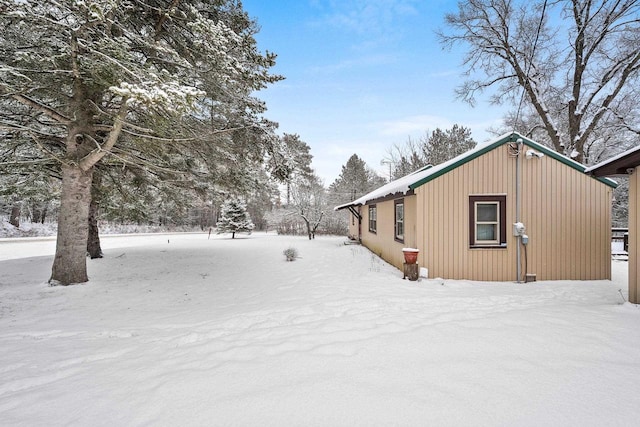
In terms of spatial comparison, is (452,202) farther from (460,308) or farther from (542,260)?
(460,308)

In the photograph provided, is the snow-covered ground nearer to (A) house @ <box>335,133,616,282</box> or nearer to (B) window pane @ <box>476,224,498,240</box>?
(A) house @ <box>335,133,616,282</box>

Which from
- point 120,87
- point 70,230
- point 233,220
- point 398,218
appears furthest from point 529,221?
point 233,220

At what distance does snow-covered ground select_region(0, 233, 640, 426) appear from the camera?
1992 mm

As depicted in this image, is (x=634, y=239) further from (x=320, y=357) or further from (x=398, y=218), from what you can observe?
(x=320, y=357)

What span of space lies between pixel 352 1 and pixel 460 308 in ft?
36.0

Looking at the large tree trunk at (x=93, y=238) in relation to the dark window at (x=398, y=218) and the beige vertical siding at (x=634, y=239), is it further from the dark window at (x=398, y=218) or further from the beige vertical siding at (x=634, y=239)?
the beige vertical siding at (x=634, y=239)

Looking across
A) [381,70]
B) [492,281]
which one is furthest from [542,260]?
[381,70]

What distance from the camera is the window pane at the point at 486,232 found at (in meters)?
6.91

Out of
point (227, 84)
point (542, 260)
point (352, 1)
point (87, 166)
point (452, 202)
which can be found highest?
point (352, 1)

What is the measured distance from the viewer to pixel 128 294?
5.62 m

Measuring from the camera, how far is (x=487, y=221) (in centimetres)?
691

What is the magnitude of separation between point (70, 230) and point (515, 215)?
33.5 ft

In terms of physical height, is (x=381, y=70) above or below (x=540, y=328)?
above

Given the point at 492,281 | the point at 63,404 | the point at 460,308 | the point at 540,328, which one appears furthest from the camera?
the point at 492,281
